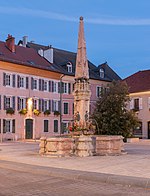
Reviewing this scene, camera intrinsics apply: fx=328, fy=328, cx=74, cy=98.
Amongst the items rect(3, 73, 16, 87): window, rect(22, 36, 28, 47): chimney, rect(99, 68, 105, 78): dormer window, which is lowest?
rect(3, 73, 16, 87): window

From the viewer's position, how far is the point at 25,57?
40.2 metres

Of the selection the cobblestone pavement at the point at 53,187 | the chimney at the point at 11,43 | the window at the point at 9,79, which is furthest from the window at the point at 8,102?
the cobblestone pavement at the point at 53,187

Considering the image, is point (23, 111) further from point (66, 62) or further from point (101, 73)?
point (101, 73)

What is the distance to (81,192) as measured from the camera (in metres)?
7.61

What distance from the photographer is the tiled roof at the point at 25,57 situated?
3732 centimetres

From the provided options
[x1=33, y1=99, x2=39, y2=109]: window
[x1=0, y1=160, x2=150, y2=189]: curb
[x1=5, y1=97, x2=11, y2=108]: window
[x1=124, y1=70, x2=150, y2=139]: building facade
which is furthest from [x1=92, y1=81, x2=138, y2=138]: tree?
[x1=0, y1=160, x2=150, y2=189]: curb

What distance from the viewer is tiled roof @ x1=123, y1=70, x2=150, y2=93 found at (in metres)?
42.1

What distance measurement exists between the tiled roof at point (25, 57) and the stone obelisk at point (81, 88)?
1987 cm

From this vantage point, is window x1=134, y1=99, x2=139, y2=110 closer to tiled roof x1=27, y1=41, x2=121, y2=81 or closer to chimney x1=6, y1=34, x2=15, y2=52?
tiled roof x1=27, y1=41, x2=121, y2=81

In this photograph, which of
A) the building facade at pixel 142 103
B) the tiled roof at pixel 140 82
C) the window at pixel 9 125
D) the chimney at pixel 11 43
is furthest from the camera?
the tiled roof at pixel 140 82

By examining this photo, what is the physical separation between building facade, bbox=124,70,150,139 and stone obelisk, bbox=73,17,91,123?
24.6 metres

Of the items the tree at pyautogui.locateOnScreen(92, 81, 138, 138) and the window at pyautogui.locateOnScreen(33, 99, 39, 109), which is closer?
the tree at pyautogui.locateOnScreen(92, 81, 138, 138)

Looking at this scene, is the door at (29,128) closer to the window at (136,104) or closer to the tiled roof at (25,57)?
the tiled roof at (25,57)

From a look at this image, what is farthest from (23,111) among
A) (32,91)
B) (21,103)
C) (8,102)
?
(32,91)
